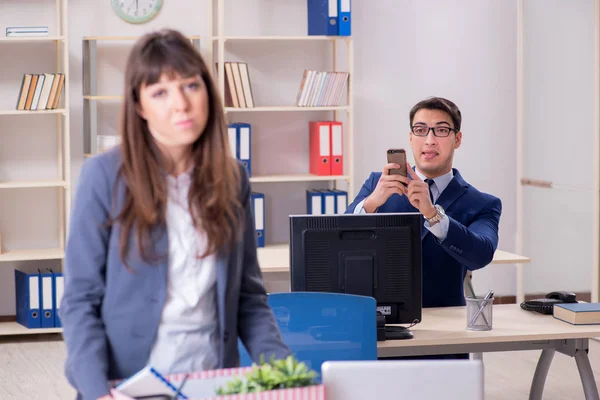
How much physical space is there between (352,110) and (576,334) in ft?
9.75

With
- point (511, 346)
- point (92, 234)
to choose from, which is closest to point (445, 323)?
point (511, 346)

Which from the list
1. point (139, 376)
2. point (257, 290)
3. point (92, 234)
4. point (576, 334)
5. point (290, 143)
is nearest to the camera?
point (139, 376)

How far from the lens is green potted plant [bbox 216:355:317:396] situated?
125 cm

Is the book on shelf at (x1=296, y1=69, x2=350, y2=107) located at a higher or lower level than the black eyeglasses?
higher

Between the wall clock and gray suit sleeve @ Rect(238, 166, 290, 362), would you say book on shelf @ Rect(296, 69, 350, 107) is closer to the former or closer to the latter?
the wall clock

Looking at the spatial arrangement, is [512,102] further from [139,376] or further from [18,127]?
[139,376]

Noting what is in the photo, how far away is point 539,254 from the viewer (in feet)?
19.0

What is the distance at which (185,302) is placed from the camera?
1.42 meters

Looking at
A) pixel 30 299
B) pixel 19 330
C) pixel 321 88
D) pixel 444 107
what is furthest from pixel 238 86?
pixel 444 107

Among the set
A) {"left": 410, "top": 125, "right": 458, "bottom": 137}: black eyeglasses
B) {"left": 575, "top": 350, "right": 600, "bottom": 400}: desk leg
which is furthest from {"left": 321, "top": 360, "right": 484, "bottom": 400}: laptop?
{"left": 410, "top": 125, "right": 458, "bottom": 137}: black eyeglasses

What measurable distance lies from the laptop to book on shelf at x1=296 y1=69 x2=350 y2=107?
4.15m

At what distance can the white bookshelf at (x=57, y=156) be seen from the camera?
17.0ft

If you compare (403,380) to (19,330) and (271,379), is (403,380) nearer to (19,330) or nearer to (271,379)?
(271,379)

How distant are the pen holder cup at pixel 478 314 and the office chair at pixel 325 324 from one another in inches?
19.9
